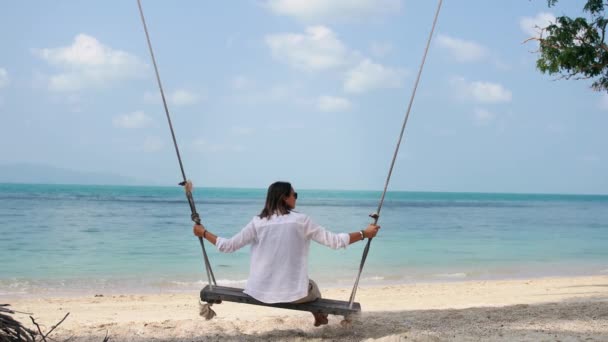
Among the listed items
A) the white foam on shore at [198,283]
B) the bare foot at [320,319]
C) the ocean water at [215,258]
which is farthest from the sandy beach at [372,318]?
the ocean water at [215,258]

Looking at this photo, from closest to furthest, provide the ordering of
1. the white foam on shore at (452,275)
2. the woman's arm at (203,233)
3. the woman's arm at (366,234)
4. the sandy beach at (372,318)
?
the woman's arm at (366,234)
the woman's arm at (203,233)
the sandy beach at (372,318)
the white foam on shore at (452,275)

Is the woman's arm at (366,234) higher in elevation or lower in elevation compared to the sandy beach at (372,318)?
higher

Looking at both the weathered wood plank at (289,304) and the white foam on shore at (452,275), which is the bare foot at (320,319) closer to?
the weathered wood plank at (289,304)

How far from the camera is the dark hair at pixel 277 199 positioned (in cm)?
451

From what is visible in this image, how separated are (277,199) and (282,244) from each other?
311 millimetres

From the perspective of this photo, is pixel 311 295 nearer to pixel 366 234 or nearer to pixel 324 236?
pixel 324 236

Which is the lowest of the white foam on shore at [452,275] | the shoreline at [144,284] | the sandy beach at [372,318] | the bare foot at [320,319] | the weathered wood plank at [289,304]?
the shoreline at [144,284]

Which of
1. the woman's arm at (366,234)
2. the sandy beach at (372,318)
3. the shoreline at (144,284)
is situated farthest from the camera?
the shoreline at (144,284)

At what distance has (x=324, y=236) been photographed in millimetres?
4465

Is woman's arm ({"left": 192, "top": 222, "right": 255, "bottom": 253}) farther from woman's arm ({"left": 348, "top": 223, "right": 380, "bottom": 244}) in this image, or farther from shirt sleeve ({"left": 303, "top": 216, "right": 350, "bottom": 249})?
woman's arm ({"left": 348, "top": 223, "right": 380, "bottom": 244})

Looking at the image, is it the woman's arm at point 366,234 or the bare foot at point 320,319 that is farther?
the bare foot at point 320,319

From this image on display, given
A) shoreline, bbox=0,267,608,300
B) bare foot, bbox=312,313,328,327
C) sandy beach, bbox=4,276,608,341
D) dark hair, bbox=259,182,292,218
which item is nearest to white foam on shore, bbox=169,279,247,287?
shoreline, bbox=0,267,608,300

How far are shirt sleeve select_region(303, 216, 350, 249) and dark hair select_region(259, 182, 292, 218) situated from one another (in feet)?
0.62

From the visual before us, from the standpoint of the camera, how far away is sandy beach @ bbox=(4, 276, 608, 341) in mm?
4914
